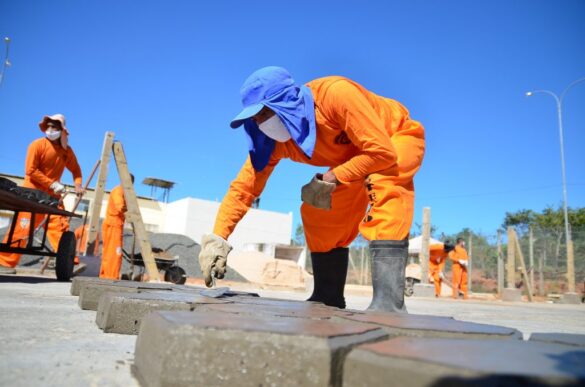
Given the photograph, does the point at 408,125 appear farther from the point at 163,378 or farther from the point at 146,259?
the point at 146,259

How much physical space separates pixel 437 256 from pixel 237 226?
21584 mm

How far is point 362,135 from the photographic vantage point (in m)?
2.26

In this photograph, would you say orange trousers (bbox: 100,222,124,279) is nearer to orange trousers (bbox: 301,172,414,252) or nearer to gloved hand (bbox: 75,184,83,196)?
gloved hand (bbox: 75,184,83,196)

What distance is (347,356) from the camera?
2.77 feet

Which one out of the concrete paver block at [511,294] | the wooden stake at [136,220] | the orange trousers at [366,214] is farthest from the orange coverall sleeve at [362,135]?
the concrete paver block at [511,294]

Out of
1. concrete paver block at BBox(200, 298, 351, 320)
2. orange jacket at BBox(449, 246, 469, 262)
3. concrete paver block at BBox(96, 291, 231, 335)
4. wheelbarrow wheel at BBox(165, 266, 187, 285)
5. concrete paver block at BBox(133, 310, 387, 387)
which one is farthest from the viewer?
orange jacket at BBox(449, 246, 469, 262)

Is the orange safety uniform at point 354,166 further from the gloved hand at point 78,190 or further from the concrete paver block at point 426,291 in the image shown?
→ the concrete paver block at point 426,291

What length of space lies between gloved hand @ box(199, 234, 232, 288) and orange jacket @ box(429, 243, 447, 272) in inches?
506

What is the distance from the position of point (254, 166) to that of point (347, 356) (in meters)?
1.98

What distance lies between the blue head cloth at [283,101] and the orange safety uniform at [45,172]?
16.4 feet

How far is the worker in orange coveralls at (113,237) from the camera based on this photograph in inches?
264

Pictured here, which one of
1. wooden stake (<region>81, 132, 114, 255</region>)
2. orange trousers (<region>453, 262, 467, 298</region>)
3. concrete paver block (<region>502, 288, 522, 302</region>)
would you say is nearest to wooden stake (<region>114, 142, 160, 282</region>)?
wooden stake (<region>81, 132, 114, 255</region>)

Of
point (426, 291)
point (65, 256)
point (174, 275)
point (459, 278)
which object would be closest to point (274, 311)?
point (65, 256)

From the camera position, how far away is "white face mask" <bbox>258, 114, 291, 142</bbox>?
99.9 inches
